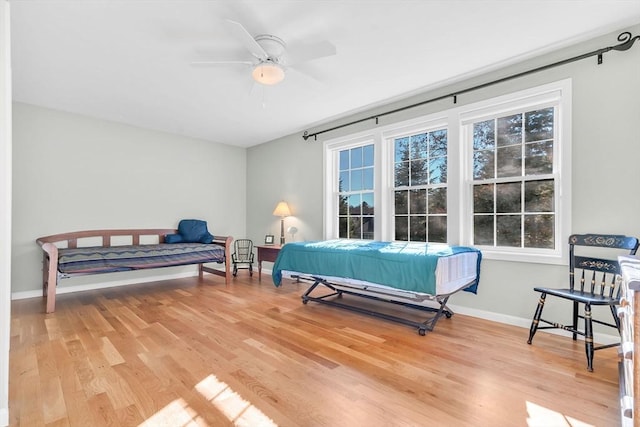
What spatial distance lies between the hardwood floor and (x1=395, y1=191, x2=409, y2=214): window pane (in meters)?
1.41

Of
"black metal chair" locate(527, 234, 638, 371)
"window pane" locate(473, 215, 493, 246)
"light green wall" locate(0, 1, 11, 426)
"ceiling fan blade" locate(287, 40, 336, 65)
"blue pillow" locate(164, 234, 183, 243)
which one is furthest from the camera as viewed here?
"blue pillow" locate(164, 234, 183, 243)

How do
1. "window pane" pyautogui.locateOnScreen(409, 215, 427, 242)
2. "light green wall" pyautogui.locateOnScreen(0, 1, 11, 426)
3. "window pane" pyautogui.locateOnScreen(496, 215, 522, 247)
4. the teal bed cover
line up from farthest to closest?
"window pane" pyautogui.locateOnScreen(409, 215, 427, 242)
"window pane" pyautogui.locateOnScreen(496, 215, 522, 247)
the teal bed cover
"light green wall" pyautogui.locateOnScreen(0, 1, 11, 426)

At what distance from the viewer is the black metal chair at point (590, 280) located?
2.12m

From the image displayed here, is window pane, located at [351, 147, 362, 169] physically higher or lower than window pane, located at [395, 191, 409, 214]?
higher

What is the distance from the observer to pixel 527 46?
2.68 m

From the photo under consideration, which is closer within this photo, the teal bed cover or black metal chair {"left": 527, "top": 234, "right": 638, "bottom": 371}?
black metal chair {"left": 527, "top": 234, "right": 638, "bottom": 371}

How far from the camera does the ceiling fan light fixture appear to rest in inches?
103

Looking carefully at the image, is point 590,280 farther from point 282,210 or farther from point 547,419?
point 282,210

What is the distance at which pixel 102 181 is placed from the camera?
4.59 m

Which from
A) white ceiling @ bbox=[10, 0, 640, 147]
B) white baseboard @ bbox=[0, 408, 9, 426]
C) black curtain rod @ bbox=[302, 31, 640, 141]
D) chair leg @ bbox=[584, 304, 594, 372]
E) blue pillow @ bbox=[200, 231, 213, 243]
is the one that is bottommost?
white baseboard @ bbox=[0, 408, 9, 426]

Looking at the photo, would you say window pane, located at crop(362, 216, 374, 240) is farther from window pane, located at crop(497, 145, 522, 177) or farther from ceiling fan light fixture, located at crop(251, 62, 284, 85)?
ceiling fan light fixture, located at crop(251, 62, 284, 85)

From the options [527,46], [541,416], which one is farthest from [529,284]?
[527,46]

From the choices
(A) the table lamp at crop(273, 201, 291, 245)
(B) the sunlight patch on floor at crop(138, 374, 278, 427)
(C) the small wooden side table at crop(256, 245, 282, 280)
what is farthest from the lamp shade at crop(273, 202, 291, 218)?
(B) the sunlight patch on floor at crop(138, 374, 278, 427)

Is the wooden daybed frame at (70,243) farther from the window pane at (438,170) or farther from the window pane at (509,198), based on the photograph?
the window pane at (509,198)
